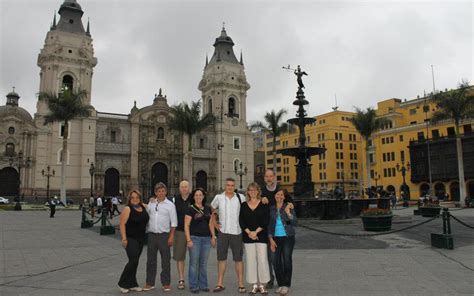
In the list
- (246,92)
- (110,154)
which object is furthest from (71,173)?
(246,92)

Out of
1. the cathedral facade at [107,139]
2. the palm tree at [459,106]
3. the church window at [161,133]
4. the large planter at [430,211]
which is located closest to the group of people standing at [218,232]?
the large planter at [430,211]

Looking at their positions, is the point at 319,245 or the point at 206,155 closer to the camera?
the point at 319,245

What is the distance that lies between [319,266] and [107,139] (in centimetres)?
5258

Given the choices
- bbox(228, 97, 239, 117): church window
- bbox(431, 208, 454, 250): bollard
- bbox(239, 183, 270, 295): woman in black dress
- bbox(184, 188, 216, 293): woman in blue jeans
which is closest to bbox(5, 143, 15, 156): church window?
bbox(228, 97, 239, 117): church window

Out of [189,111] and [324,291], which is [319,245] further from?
[189,111]

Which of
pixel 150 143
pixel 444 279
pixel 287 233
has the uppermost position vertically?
pixel 150 143

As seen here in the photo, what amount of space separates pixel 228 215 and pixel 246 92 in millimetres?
63022

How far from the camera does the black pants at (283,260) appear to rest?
6.67 meters

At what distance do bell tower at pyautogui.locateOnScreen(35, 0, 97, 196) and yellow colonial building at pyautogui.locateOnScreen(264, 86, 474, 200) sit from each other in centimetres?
2900

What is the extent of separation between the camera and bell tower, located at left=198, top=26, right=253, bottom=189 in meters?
65.3

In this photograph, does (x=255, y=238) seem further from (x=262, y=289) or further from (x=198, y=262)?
(x=198, y=262)

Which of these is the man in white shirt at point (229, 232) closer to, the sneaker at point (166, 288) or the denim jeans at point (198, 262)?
the denim jeans at point (198, 262)

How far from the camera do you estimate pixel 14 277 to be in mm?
8336

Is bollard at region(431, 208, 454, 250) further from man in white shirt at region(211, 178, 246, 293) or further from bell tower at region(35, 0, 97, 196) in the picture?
bell tower at region(35, 0, 97, 196)
